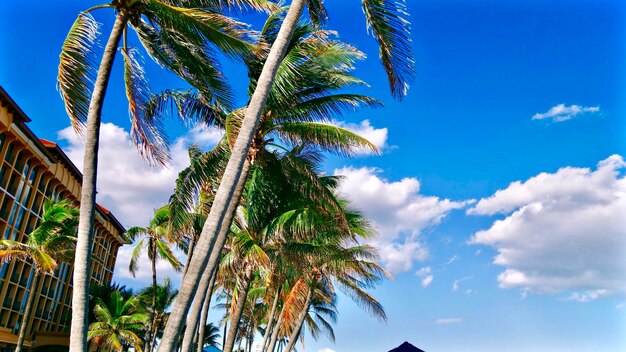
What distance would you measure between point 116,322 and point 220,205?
115 ft

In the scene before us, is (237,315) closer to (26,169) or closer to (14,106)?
(14,106)

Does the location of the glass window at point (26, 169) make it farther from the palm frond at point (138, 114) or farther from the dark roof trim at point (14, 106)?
the palm frond at point (138, 114)

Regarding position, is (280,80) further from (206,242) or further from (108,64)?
(206,242)

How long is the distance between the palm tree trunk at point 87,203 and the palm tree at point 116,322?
3270 centimetres

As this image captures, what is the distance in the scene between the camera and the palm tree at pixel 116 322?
3884cm

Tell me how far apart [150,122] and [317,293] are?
67.6 ft

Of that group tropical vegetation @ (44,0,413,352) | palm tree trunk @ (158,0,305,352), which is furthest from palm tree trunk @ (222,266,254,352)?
palm tree trunk @ (158,0,305,352)

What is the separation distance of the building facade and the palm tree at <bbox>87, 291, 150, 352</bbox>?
14.0ft

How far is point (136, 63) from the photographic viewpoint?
1090cm

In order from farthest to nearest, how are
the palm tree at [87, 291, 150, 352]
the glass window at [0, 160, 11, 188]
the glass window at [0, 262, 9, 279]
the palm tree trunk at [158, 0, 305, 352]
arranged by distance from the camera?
1. the palm tree at [87, 291, 150, 352]
2. the glass window at [0, 262, 9, 279]
3. the glass window at [0, 160, 11, 188]
4. the palm tree trunk at [158, 0, 305, 352]

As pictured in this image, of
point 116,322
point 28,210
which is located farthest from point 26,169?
point 116,322

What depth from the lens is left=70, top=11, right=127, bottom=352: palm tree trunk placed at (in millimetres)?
8148

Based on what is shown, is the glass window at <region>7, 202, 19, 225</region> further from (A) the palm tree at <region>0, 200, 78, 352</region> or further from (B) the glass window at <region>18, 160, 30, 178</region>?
(A) the palm tree at <region>0, 200, 78, 352</region>

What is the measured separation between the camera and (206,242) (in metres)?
7.78
